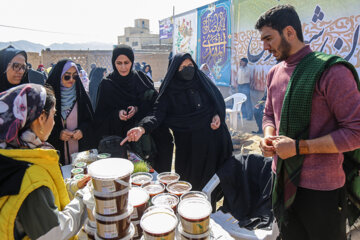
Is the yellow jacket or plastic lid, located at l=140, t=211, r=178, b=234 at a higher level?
the yellow jacket

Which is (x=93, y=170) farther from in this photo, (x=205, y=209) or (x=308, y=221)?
(x=308, y=221)

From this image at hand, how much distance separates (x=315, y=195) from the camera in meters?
1.44

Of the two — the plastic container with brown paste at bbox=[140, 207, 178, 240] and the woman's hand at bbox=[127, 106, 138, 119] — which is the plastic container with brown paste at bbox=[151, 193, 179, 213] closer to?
the plastic container with brown paste at bbox=[140, 207, 178, 240]

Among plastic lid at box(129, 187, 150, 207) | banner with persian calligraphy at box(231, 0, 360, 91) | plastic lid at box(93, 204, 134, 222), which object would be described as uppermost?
banner with persian calligraphy at box(231, 0, 360, 91)

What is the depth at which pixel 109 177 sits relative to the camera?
1.03 m

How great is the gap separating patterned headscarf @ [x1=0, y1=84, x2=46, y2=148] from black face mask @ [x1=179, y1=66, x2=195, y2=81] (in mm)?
1648

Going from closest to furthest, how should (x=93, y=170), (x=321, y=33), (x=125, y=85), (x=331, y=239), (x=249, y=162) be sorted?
(x=93, y=170)
(x=331, y=239)
(x=249, y=162)
(x=125, y=85)
(x=321, y=33)

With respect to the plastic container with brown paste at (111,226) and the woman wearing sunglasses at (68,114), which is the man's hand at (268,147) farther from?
the woman wearing sunglasses at (68,114)

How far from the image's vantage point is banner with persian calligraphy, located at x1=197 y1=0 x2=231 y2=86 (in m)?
9.58

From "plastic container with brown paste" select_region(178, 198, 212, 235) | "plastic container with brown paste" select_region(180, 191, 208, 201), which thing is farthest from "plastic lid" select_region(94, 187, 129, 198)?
"plastic container with brown paste" select_region(180, 191, 208, 201)

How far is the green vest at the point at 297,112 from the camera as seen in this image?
1.35 m

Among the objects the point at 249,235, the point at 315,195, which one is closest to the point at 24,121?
the point at 315,195

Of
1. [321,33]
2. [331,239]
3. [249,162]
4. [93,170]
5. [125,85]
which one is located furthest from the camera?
[321,33]

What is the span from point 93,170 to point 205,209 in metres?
0.54
